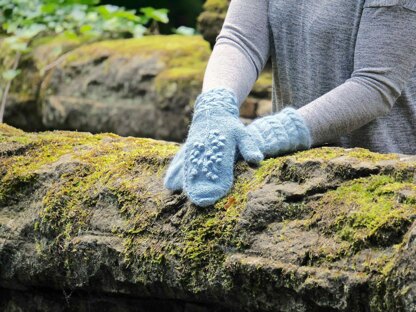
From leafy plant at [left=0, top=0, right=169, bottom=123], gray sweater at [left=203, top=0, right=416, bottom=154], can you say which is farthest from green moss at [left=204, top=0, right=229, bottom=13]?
gray sweater at [left=203, top=0, right=416, bottom=154]

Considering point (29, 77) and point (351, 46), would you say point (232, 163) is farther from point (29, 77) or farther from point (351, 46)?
point (29, 77)

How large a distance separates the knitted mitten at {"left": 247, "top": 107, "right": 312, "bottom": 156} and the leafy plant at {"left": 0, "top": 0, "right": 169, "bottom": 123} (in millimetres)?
3149

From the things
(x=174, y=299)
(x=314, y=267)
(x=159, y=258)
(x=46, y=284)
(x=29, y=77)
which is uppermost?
(x=314, y=267)

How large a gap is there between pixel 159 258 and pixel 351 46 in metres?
0.68

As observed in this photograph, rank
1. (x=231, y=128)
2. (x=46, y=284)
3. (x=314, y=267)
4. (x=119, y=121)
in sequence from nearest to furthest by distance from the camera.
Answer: (x=314, y=267) < (x=231, y=128) < (x=46, y=284) < (x=119, y=121)

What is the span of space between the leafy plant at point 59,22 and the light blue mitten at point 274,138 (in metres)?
3.14

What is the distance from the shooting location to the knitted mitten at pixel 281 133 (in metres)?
1.71

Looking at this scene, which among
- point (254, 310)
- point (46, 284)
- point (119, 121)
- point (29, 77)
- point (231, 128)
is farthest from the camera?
point (29, 77)

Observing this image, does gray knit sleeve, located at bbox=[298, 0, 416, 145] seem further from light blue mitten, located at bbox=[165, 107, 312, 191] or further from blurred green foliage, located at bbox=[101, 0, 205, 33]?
blurred green foliage, located at bbox=[101, 0, 205, 33]

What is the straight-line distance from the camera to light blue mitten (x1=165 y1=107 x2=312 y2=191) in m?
1.70

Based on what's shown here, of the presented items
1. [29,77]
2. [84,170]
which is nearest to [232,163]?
[84,170]

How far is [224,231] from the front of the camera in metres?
1.57

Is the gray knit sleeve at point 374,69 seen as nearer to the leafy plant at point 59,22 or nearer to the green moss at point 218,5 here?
the green moss at point 218,5

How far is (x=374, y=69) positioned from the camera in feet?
Result: 6.10
